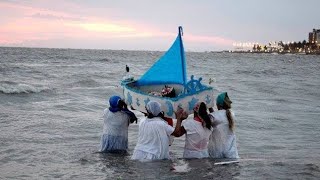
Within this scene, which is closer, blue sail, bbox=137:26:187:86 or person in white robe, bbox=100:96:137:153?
person in white robe, bbox=100:96:137:153

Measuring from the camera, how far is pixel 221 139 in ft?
→ 27.3

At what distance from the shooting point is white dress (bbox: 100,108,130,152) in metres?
9.14

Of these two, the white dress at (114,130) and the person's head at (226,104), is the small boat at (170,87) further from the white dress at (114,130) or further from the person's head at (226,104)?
the person's head at (226,104)

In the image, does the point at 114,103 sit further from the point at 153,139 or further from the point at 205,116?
the point at 205,116

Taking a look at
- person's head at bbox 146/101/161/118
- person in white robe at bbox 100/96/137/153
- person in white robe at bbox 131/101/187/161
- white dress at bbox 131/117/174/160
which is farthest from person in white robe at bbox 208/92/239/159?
person in white robe at bbox 100/96/137/153

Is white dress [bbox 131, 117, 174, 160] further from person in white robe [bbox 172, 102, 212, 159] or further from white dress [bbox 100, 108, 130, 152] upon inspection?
white dress [bbox 100, 108, 130, 152]

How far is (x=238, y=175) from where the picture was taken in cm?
754

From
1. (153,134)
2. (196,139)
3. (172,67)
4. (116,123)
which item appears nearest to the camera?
(153,134)

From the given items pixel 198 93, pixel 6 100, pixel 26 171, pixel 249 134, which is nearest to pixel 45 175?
pixel 26 171

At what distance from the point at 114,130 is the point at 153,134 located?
1657mm

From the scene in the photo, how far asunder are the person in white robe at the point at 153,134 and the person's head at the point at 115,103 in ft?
3.96

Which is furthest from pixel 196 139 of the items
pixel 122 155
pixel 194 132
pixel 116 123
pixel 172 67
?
pixel 172 67

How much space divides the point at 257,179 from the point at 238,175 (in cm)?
36

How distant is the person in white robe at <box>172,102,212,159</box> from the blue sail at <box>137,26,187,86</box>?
3090mm
